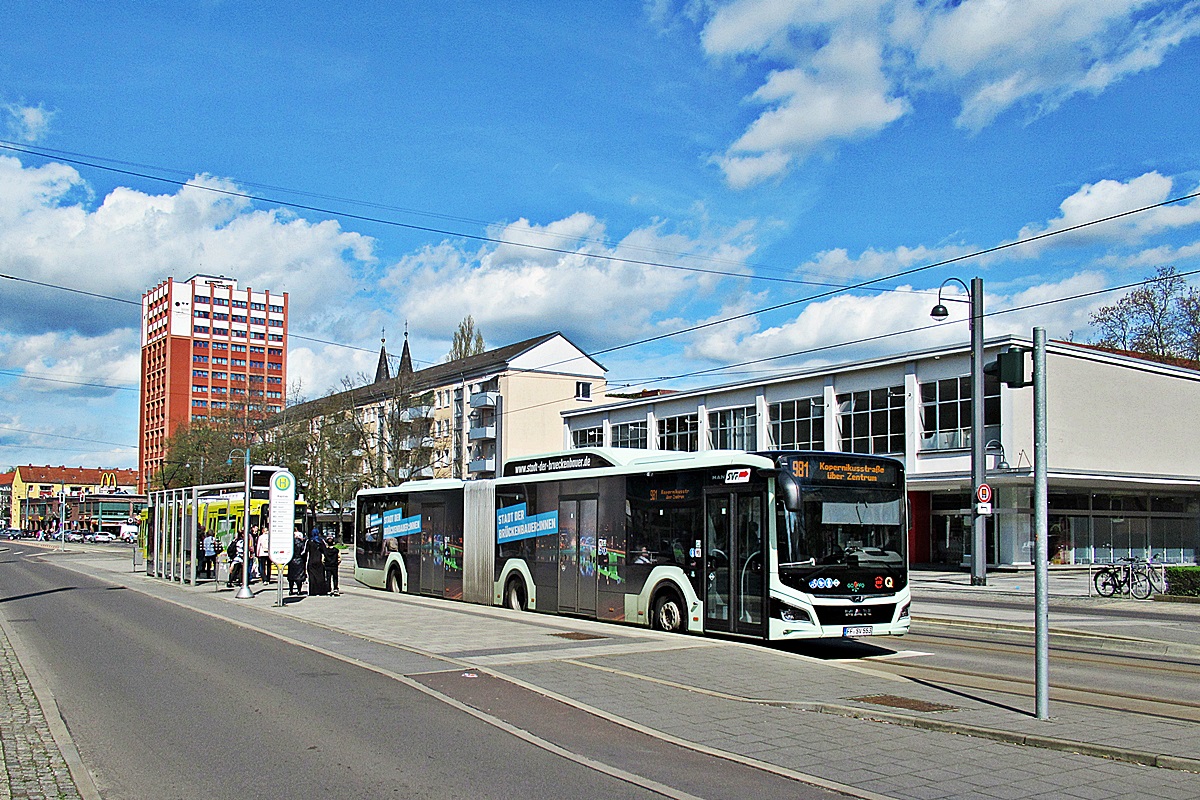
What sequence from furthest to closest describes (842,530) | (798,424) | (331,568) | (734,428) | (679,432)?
(679,432) → (734,428) → (798,424) → (331,568) → (842,530)

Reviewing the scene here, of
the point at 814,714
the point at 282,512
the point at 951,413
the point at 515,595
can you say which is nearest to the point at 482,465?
the point at 951,413

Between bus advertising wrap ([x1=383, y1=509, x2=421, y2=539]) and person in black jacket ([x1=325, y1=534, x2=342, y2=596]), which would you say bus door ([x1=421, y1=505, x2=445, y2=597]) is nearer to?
bus advertising wrap ([x1=383, y1=509, x2=421, y2=539])

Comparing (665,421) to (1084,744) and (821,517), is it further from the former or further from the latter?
(1084,744)

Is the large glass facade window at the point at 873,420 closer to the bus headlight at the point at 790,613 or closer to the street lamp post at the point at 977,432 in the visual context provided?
the street lamp post at the point at 977,432

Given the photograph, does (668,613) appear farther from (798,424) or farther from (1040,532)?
(798,424)

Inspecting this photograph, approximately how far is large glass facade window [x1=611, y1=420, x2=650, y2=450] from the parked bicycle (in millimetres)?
37722

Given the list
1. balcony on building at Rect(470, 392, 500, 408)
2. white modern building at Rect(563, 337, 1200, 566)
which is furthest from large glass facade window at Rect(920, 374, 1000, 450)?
balcony on building at Rect(470, 392, 500, 408)

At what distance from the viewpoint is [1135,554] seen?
157 feet

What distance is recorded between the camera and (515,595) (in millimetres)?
22078

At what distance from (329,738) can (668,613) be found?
9124mm

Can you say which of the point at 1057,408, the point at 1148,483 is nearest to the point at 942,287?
the point at 1057,408

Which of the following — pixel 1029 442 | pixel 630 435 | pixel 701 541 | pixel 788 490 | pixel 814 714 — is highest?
pixel 630 435

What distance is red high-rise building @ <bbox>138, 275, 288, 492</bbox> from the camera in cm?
13775

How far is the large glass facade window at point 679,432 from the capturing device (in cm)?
6238
